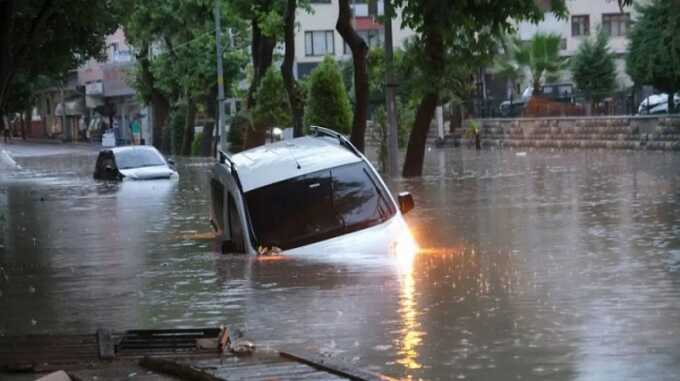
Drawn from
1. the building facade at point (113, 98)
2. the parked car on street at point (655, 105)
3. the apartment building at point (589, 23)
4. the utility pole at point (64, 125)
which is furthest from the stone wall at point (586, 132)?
the utility pole at point (64, 125)

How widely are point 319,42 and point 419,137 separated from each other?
4906 centimetres

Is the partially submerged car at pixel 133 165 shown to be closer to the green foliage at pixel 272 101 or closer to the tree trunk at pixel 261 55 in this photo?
the green foliage at pixel 272 101

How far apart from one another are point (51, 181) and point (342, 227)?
98.6 feet

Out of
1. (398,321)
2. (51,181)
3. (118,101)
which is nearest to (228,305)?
(398,321)

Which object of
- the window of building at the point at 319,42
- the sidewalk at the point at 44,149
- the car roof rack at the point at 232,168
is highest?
the window of building at the point at 319,42

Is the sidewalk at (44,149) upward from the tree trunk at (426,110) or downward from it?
downward

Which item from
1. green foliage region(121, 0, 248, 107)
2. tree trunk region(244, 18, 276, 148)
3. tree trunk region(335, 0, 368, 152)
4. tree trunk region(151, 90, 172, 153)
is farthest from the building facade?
tree trunk region(335, 0, 368, 152)

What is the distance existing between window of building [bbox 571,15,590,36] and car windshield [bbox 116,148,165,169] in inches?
1507

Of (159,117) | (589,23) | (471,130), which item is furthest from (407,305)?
(589,23)

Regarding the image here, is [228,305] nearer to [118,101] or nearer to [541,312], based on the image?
[541,312]

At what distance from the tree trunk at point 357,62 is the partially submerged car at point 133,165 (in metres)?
7.15

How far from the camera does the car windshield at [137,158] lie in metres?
42.2

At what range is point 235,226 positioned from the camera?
1703 centimetres

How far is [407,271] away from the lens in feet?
47.9
